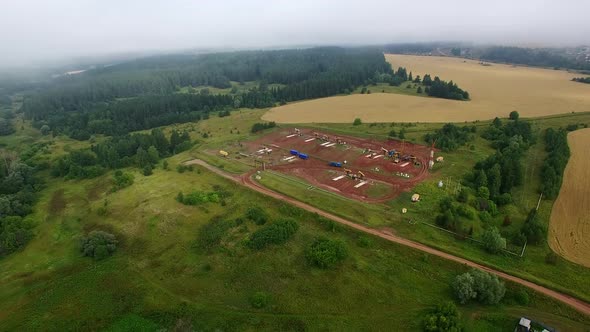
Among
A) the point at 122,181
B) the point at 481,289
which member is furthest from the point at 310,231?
the point at 122,181

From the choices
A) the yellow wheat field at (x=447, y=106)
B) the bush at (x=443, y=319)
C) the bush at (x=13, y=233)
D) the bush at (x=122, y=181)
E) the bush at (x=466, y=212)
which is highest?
the yellow wheat field at (x=447, y=106)

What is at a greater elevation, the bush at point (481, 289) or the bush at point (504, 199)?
the bush at point (504, 199)

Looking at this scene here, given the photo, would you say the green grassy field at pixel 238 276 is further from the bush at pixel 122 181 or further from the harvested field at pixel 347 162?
the bush at pixel 122 181


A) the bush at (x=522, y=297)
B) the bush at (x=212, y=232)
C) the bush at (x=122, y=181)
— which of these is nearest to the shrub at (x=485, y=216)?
the bush at (x=522, y=297)

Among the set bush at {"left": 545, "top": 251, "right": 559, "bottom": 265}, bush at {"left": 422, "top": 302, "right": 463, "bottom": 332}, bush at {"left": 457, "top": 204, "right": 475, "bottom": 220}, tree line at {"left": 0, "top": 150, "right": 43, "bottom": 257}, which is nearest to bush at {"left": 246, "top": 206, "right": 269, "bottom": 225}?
bush at {"left": 422, "top": 302, "right": 463, "bottom": 332}

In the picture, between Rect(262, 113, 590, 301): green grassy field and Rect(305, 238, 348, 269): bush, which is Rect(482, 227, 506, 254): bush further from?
Rect(305, 238, 348, 269): bush

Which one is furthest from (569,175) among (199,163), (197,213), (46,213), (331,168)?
(46,213)

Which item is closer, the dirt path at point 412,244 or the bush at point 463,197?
the dirt path at point 412,244
